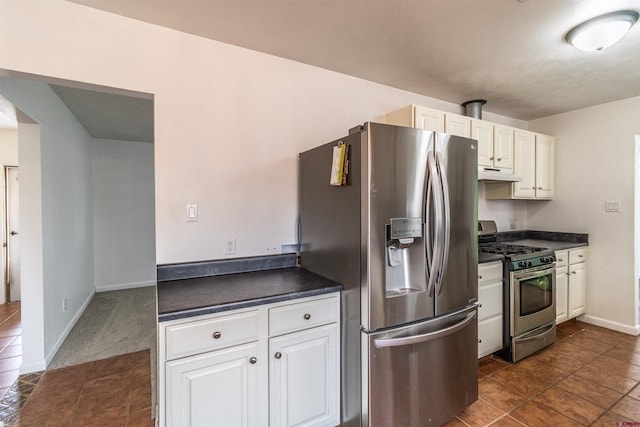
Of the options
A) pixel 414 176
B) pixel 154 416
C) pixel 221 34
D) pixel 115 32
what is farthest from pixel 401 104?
pixel 154 416

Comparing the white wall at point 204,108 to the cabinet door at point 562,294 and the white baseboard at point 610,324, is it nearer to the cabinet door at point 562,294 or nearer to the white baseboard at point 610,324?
the cabinet door at point 562,294

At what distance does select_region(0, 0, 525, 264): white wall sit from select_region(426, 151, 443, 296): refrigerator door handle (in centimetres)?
104

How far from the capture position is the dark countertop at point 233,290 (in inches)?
52.7

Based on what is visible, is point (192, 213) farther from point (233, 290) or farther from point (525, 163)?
point (525, 163)

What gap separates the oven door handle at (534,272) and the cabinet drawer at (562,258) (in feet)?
0.89

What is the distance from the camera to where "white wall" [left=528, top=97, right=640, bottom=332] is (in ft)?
10.2

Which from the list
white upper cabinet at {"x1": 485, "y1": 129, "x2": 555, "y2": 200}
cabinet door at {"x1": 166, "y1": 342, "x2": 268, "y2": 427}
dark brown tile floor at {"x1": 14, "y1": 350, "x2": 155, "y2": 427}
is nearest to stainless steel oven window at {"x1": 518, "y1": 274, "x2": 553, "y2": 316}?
white upper cabinet at {"x1": 485, "y1": 129, "x2": 555, "y2": 200}

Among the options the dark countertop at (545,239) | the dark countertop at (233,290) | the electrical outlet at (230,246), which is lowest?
the dark countertop at (233,290)

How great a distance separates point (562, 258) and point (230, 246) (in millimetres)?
3434

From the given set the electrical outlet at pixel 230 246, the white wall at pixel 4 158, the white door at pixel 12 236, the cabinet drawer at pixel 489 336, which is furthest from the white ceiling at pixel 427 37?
the white door at pixel 12 236

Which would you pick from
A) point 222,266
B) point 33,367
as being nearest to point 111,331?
point 33,367

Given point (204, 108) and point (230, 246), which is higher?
point (204, 108)

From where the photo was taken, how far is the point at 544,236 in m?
3.75

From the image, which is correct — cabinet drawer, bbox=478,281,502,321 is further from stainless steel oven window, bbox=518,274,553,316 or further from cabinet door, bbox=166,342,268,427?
cabinet door, bbox=166,342,268,427
